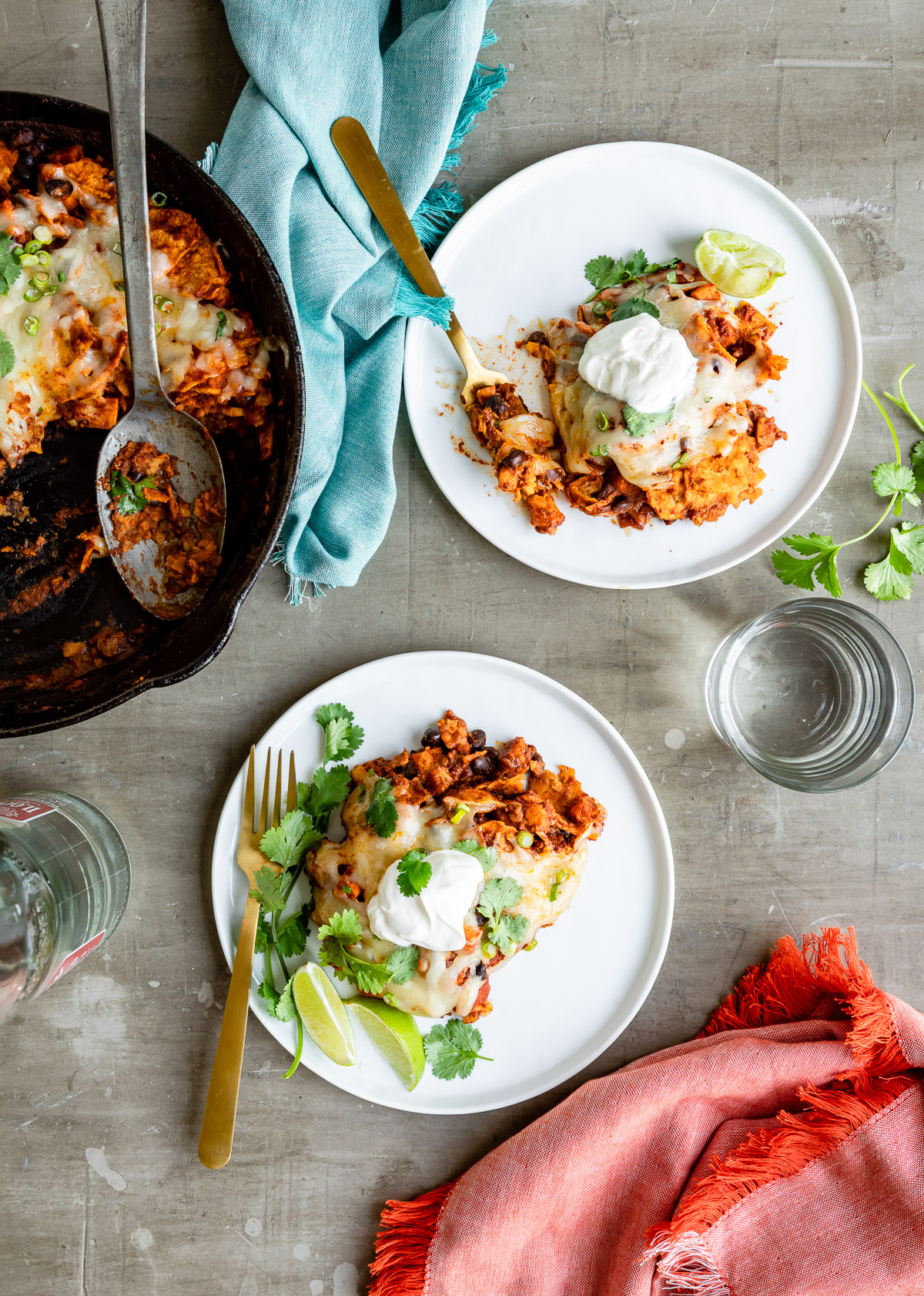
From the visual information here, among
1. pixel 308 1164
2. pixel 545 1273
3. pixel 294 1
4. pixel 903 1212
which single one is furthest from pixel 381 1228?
A: pixel 294 1

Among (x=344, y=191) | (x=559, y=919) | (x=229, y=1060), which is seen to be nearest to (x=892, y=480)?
(x=559, y=919)

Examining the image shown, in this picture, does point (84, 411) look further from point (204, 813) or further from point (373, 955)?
point (373, 955)

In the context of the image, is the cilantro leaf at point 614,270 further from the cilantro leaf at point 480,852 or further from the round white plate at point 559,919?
the cilantro leaf at point 480,852

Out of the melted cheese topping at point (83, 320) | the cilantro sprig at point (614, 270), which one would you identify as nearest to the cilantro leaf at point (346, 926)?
the melted cheese topping at point (83, 320)

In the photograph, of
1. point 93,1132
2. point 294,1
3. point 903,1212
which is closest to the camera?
point 294,1

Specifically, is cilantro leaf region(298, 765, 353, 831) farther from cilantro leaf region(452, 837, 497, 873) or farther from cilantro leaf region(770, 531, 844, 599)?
cilantro leaf region(770, 531, 844, 599)

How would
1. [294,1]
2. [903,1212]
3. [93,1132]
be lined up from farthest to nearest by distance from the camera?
[93,1132] < [903,1212] < [294,1]

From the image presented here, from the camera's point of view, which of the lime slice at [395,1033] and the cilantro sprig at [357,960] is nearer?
the cilantro sprig at [357,960]
